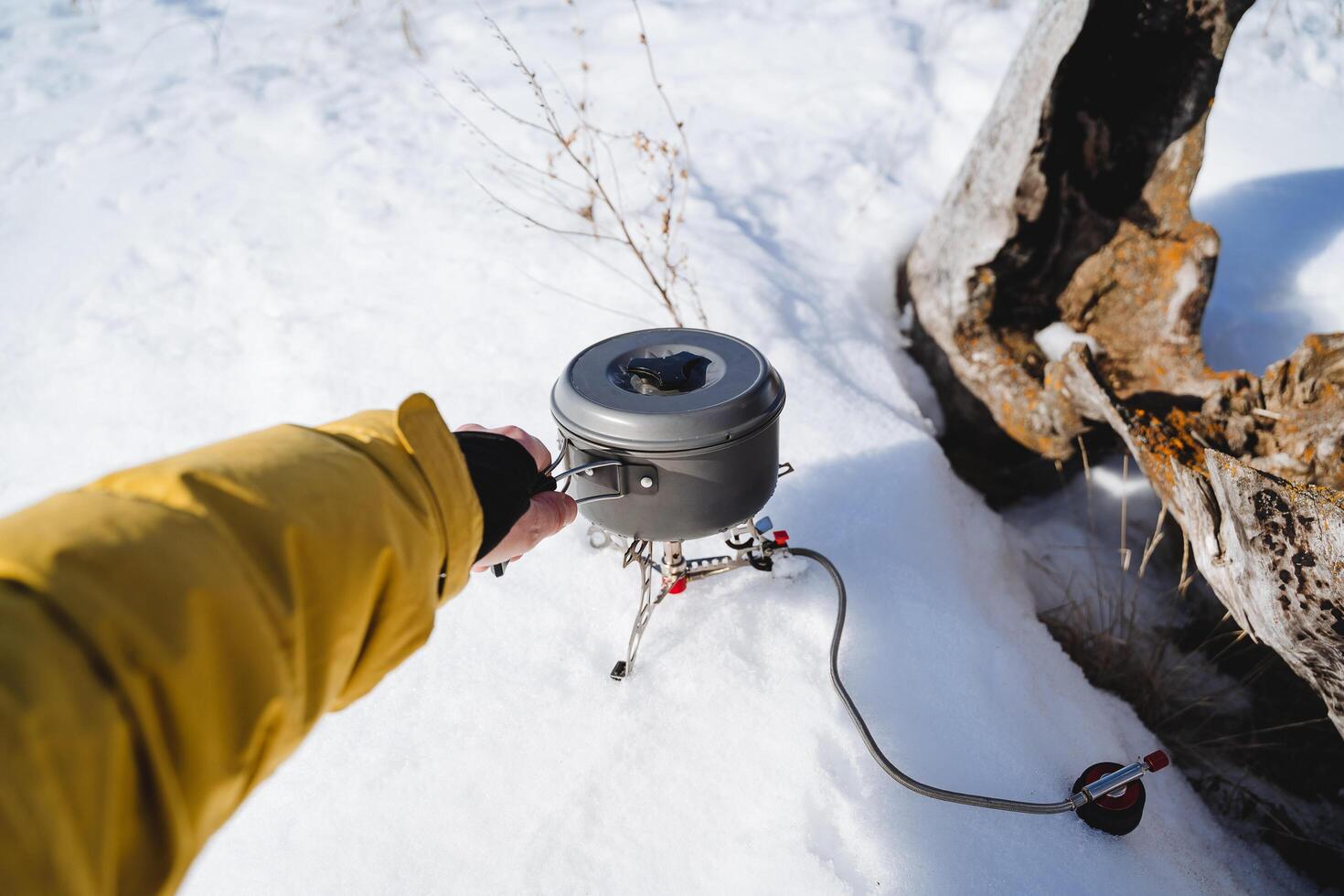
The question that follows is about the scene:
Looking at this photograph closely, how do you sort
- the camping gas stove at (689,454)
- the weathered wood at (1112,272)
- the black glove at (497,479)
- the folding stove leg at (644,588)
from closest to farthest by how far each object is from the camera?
the black glove at (497,479) → the camping gas stove at (689,454) → the folding stove leg at (644,588) → the weathered wood at (1112,272)

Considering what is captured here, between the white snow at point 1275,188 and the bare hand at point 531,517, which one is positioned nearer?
the bare hand at point 531,517

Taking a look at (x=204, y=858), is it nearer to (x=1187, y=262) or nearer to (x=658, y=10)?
(x=1187, y=262)

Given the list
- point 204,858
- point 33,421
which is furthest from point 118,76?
point 204,858

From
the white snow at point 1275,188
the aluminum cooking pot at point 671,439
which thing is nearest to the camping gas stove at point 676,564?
the aluminum cooking pot at point 671,439

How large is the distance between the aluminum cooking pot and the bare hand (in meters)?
0.12

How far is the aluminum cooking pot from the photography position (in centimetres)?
147

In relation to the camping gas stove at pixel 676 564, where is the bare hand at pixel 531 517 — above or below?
above

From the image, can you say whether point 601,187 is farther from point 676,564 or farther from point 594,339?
point 676,564

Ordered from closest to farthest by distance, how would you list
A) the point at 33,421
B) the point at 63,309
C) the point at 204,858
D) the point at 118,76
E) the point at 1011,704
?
the point at 204,858
the point at 1011,704
the point at 33,421
the point at 63,309
the point at 118,76

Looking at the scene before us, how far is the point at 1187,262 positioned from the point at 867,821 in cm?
239

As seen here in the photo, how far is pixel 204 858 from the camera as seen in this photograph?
1523 mm

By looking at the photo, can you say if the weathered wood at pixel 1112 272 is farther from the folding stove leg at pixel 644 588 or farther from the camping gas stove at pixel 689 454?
the folding stove leg at pixel 644 588

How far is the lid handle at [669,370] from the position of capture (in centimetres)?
155

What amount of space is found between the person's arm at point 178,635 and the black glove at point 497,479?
26 centimetres
